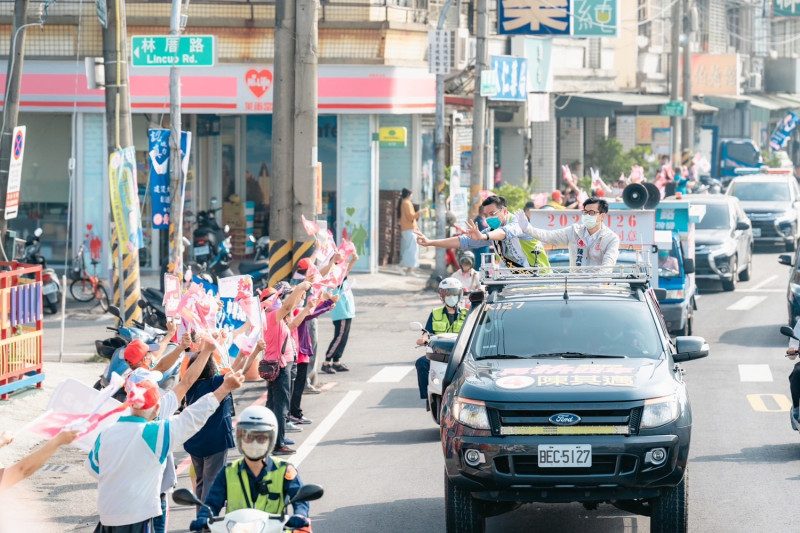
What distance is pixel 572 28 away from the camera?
3688 cm

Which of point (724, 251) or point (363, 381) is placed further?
point (724, 251)

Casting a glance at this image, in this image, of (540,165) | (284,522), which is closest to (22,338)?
(284,522)

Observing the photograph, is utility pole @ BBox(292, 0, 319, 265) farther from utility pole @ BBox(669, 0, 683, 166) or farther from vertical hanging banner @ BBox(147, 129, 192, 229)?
utility pole @ BBox(669, 0, 683, 166)

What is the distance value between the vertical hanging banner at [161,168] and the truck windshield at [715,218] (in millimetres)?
11236

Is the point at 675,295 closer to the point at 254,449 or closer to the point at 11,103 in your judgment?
the point at 11,103

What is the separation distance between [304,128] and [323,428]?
4.36 m

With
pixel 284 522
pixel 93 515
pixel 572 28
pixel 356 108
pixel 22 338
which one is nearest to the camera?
pixel 284 522

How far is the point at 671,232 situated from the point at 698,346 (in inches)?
451

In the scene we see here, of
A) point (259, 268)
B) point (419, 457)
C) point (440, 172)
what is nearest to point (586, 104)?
point (440, 172)

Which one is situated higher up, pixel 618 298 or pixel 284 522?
pixel 618 298

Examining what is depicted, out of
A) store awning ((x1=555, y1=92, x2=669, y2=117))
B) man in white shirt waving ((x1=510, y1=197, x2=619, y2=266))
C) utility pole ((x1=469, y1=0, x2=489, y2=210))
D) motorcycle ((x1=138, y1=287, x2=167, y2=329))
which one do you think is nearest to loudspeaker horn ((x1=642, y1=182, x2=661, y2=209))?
utility pole ((x1=469, y1=0, x2=489, y2=210))

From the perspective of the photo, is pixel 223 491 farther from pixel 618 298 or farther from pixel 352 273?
pixel 352 273

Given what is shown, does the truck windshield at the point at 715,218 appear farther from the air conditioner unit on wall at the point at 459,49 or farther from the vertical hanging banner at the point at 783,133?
the vertical hanging banner at the point at 783,133

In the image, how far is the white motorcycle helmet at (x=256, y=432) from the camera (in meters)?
7.42
